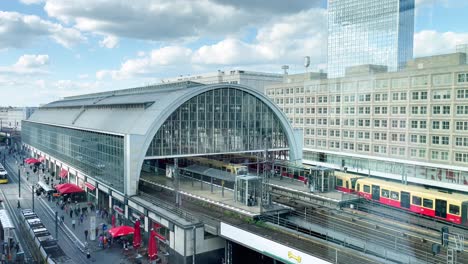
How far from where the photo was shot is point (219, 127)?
36.4 m

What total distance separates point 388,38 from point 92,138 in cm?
3306

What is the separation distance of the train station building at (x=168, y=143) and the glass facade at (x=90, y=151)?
88 mm

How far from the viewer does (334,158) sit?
5031 cm

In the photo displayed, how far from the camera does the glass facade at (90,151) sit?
1267 inches

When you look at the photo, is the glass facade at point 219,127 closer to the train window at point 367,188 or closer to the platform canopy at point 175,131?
the platform canopy at point 175,131

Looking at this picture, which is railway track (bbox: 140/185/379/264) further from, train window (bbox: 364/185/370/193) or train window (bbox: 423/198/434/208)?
train window (bbox: 364/185/370/193)

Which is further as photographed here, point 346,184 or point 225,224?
point 346,184

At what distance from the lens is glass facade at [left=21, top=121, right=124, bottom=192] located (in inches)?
1267

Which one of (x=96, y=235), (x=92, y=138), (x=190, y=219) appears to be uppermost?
(x=92, y=138)

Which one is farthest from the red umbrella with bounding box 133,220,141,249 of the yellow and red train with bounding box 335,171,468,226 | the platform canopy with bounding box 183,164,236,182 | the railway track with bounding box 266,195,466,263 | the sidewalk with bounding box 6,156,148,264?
the yellow and red train with bounding box 335,171,468,226

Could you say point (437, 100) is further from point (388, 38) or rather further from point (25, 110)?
point (25, 110)

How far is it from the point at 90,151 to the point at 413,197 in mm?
30183

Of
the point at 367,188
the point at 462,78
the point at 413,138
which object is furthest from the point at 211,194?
the point at 462,78

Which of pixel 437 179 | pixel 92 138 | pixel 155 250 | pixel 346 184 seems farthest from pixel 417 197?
pixel 92 138
